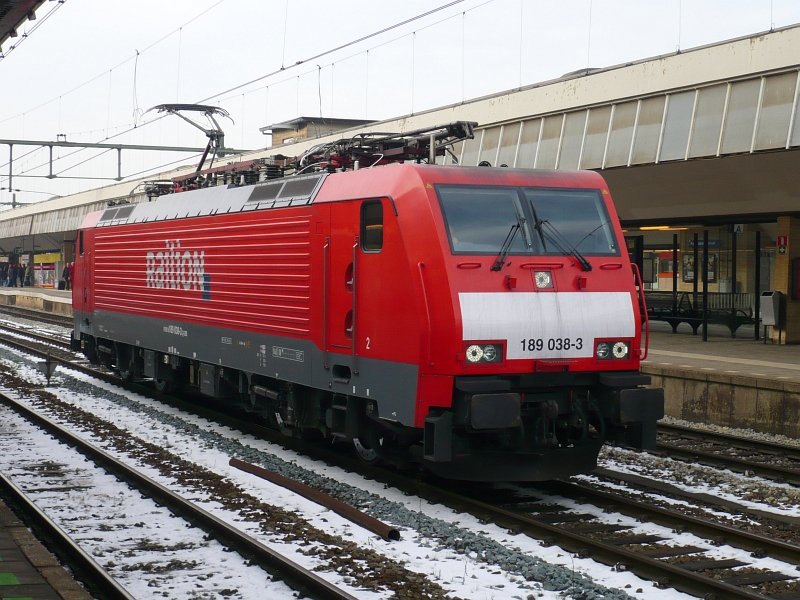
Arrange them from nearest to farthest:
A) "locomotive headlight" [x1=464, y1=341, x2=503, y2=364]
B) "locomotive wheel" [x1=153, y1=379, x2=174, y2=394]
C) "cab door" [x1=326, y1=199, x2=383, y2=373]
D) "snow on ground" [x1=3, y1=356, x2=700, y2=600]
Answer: "snow on ground" [x1=3, y1=356, x2=700, y2=600] < "locomotive headlight" [x1=464, y1=341, x2=503, y2=364] < "cab door" [x1=326, y1=199, x2=383, y2=373] < "locomotive wheel" [x1=153, y1=379, x2=174, y2=394]

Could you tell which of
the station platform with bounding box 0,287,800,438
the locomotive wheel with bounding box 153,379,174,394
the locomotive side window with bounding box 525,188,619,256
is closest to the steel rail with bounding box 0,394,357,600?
the locomotive side window with bounding box 525,188,619,256

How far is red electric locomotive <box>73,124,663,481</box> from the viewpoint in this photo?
9.41 metres

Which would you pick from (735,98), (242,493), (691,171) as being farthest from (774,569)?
(691,171)

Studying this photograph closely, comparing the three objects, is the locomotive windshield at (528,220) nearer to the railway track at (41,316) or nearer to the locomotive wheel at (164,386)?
the locomotive wheel at (164,386)

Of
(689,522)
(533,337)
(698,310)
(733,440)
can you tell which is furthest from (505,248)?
(698,310)

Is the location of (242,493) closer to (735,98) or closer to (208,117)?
(208,117)

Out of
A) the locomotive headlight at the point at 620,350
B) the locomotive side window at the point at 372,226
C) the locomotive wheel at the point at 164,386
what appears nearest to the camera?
the locomotive headlight at the point at 620,350

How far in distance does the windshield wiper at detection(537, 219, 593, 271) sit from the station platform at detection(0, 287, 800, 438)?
5237 mm

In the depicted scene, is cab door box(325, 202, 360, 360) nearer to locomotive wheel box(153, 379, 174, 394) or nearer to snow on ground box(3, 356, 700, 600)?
snow on ground box(3, 356, 700, 600)

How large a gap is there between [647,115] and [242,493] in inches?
500

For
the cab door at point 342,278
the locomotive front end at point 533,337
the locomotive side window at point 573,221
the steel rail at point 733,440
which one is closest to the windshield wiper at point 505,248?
the locomotive front end at point 533,337

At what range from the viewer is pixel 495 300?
9.55 metres

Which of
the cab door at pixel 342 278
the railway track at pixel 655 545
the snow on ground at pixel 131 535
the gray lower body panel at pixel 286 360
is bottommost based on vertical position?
the snow on ground at pixel 131 535

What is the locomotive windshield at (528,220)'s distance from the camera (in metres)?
9.80
